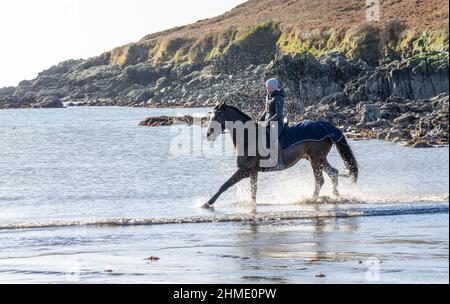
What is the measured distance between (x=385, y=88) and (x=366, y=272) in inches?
1703

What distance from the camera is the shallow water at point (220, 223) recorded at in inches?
547

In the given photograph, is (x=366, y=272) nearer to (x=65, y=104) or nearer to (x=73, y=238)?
(x=73, y=238)

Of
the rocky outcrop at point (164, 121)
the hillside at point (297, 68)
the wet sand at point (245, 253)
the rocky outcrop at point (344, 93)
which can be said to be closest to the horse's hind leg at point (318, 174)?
the wet sand at point (245, 253)

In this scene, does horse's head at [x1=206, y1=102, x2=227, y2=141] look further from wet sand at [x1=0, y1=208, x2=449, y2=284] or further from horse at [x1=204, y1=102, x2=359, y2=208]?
wet sand at [x1=0, y1=208, x2=449, y2=284]

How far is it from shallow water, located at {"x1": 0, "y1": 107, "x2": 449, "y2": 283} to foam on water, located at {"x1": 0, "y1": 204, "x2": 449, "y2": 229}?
0.04m

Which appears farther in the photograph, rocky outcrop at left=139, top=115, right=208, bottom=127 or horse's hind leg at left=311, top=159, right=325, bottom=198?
rocky outcrop at left=139, top=115, right=208, bottom=127

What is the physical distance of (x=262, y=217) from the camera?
19609 mm

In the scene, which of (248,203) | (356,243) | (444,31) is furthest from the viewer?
(444,31)

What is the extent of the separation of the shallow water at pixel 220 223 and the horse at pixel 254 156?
46 cm

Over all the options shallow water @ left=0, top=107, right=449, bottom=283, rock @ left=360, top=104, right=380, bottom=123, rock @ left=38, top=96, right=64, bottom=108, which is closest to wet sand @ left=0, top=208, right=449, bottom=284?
shallow water @ left=0, top=107, right=449, bottom=283

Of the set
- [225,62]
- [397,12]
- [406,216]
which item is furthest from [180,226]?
[225,62]

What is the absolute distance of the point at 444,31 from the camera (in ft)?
282

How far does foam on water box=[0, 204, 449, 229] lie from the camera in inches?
762
